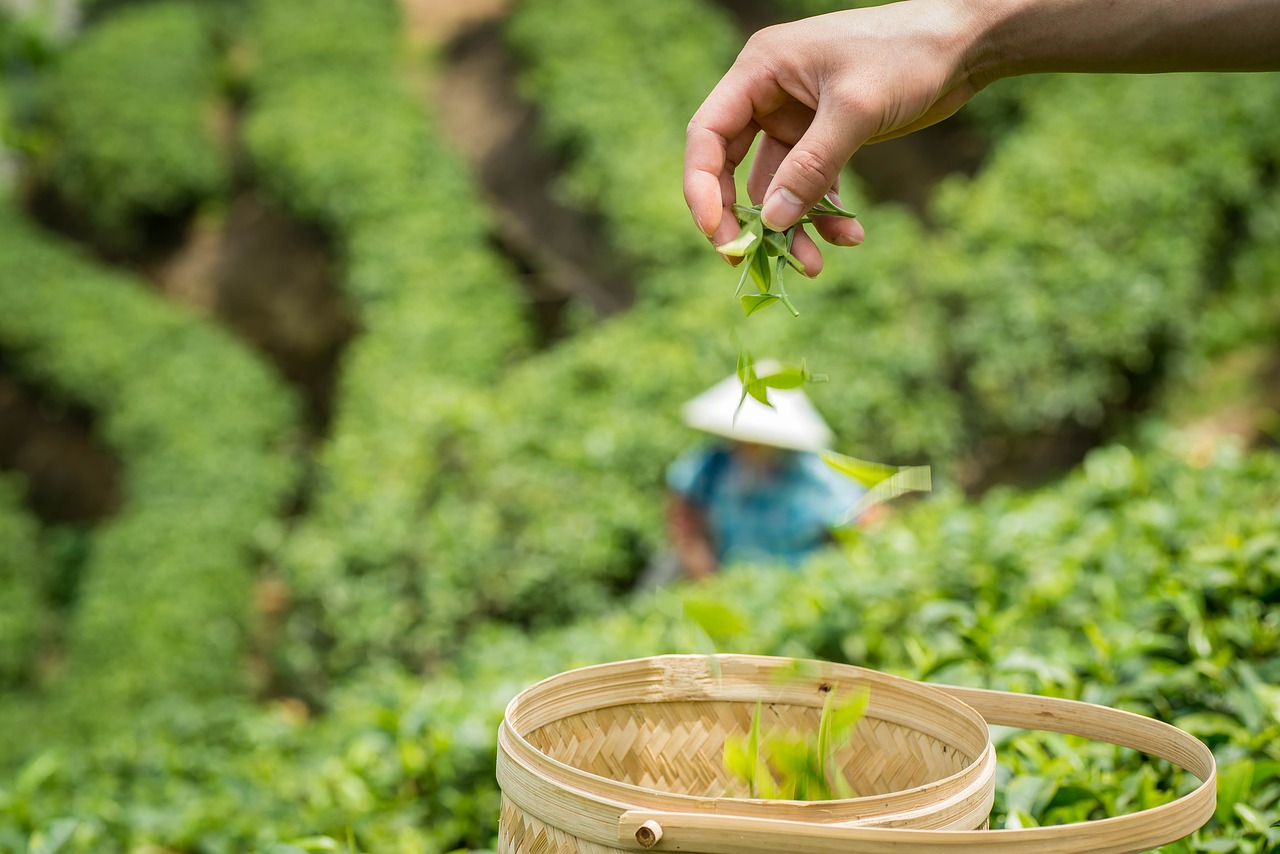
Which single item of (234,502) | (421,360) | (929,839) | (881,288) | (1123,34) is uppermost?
(1123,34)

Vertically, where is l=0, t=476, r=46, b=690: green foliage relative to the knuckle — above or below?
below

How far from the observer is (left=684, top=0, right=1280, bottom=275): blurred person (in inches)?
46.4

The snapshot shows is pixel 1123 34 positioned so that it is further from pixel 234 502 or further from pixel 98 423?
pixel 98 423

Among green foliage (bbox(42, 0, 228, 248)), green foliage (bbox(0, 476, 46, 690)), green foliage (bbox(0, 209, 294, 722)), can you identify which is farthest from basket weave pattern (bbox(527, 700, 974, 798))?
green foliage (bbox(42, 0, 228, 248))

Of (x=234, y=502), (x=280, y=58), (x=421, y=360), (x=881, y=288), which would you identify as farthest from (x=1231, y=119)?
(x=280, y=58)

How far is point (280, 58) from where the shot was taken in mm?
9367

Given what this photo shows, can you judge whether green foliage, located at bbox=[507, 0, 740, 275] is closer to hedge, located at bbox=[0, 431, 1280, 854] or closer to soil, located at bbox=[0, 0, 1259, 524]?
soil, located at bbox=[0, 0, 1259, 524]

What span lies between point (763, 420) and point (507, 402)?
1.82 metres

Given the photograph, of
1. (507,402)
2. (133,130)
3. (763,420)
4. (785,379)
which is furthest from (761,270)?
(133,130)

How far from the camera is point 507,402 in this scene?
5027 millimetres

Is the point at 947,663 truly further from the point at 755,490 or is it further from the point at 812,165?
the point at 755,490

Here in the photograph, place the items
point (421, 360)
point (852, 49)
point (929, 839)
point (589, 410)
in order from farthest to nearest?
1. point (421, 360)
2. point (589, 410)
3. point (852, 49)
4. point (929, 839)

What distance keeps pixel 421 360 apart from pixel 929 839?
5.76 meters

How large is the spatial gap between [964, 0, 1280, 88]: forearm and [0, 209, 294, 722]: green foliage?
5.25 metres
